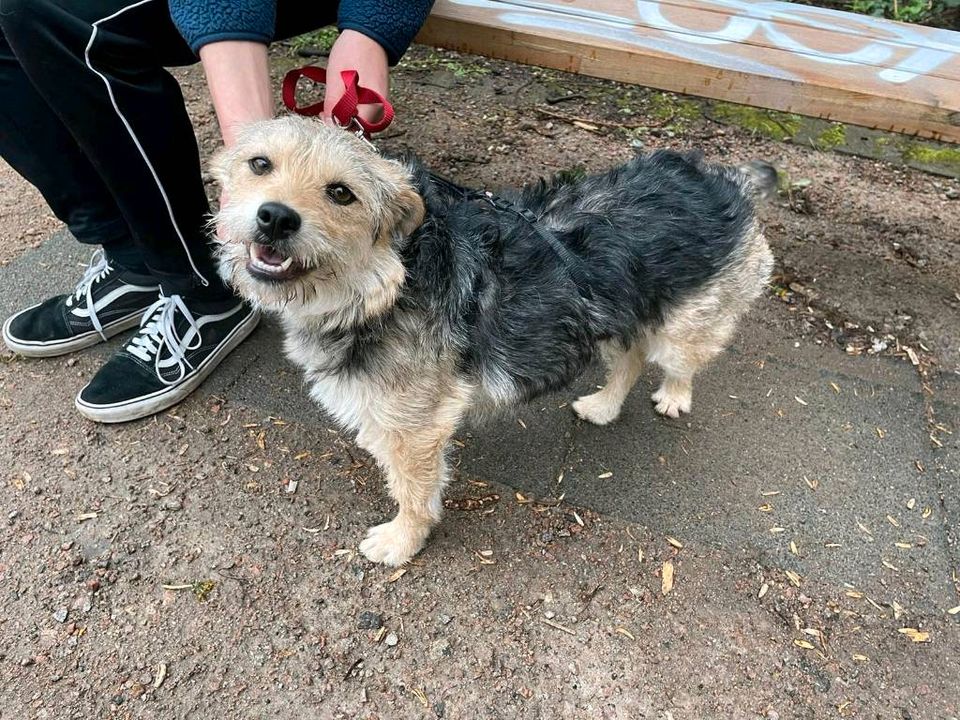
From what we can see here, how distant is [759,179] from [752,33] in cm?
74

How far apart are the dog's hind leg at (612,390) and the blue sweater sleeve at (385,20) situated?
1541 millimetres

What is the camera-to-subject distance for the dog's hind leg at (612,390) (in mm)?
2998

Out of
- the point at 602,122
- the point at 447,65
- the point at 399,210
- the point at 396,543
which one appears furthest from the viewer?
the point at 447,65

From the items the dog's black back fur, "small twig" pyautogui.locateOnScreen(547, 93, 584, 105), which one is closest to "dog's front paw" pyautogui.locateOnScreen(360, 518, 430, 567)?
the dog's black back fur

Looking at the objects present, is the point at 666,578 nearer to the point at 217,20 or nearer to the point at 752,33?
the point at 752,33

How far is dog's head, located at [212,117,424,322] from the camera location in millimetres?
1761

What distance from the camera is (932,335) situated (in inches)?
142

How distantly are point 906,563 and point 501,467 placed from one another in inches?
66.1

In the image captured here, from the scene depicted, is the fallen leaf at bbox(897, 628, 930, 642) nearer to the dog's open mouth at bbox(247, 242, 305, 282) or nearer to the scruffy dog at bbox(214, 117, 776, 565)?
the scruffy dog at bbox(214, 117, 776, 565)

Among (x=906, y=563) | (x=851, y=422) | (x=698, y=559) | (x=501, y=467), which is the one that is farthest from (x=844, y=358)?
(x=501, y=467)

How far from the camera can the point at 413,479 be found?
2.36m

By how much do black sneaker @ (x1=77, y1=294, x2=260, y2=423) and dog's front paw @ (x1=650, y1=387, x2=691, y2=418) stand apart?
2.12 metres

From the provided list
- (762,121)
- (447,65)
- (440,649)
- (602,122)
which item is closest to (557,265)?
(440,649)

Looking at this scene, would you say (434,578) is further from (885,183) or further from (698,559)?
(885,183)
